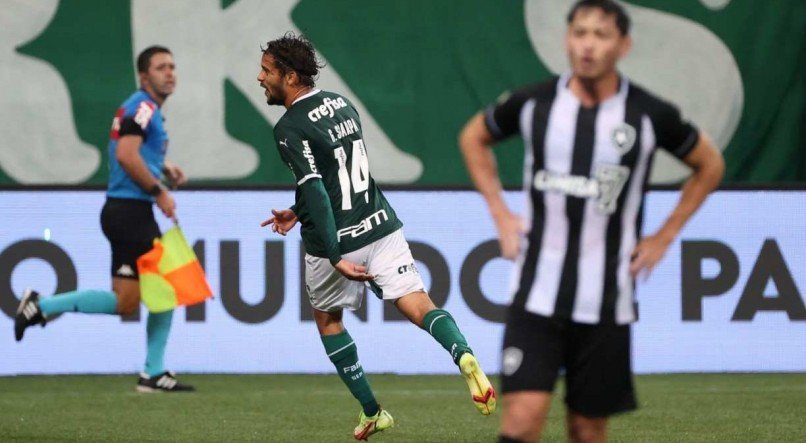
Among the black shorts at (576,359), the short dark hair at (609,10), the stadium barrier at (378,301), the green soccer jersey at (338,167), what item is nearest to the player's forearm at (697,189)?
the black shorts at (576,359)

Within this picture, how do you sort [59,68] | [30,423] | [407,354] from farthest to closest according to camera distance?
[59,68], [407,354], [30,423]

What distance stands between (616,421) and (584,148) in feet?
11.8

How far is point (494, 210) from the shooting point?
4.77 meters

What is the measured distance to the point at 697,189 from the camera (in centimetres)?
475

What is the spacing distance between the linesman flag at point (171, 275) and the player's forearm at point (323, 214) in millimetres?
2692

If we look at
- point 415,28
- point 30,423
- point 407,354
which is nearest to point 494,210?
point 30,423

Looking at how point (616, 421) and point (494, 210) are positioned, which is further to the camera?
point (616, 421)

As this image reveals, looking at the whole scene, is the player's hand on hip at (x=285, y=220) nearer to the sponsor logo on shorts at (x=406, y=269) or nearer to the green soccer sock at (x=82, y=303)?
the sponsor logo on shorts at (x=406, y=269)

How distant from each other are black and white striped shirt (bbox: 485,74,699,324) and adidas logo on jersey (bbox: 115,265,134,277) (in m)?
5.01

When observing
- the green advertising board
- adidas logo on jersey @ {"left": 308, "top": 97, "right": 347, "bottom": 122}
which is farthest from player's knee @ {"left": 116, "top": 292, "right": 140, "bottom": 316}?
adidas logo on jersey @ {"left": 308, "top": 97, "right": 347, "bottom": 122}

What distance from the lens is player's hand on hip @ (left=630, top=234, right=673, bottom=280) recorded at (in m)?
4.66

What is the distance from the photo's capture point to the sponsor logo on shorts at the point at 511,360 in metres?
4.66

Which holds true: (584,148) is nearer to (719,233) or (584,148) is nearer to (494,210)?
(494,210)

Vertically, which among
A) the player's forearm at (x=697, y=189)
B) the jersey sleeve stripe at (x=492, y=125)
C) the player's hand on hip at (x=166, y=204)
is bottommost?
the player's hand on hip at (x=166, y=204)
